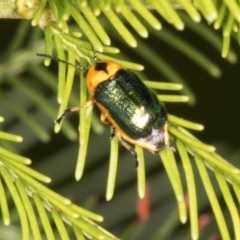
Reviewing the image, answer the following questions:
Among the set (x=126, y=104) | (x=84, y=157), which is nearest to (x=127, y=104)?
(x=126, y=104)

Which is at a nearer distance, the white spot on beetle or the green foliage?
the green foliage

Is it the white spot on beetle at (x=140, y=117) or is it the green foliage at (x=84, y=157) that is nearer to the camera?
the green foliage at (x=84, y=157)

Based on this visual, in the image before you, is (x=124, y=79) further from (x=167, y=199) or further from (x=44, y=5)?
(x=167, y=199)

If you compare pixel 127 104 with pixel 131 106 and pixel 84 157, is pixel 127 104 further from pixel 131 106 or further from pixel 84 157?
pixel 84 157

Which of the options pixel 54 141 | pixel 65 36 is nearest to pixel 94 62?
pixel 65 36

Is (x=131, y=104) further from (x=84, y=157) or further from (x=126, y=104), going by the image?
(x=84, y=157)

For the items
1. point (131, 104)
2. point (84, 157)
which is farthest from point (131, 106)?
A: point (84, 157)

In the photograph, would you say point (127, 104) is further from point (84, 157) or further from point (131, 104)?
point (84, 157)
